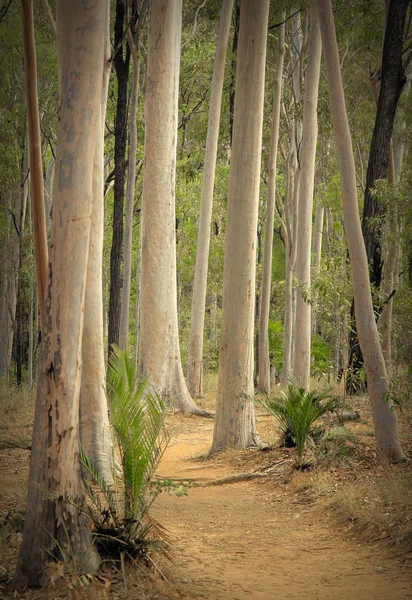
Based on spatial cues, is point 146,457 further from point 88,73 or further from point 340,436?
point 340,436

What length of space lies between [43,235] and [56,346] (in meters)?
1.48

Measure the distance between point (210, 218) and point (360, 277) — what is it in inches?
370

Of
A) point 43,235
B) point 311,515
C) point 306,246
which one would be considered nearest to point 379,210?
point 306,246

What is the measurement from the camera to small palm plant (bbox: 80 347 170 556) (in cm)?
468

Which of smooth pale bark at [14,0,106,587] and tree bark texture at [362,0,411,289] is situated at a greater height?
tree bark texture at [362,0,411,289]

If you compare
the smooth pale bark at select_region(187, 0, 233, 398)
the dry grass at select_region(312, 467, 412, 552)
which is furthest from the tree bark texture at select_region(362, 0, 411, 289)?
the dry grass at select_region(312, 467, 412, 552)

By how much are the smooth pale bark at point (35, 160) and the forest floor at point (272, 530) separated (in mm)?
2090

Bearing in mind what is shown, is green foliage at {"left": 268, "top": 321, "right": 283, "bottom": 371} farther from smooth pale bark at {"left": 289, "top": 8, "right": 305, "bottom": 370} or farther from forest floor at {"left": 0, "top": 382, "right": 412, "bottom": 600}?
forest floor at {"left": 0, "top": 382, "right": 412, "bottom": 600}

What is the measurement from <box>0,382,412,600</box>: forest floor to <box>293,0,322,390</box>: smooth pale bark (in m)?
3.93

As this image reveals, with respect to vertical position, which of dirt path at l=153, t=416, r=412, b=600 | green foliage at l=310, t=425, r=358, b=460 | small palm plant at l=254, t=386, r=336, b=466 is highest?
small palm plant at l=254, t=386, r=336, b=466

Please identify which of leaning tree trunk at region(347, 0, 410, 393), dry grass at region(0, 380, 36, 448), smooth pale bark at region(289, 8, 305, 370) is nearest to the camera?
dry grass at region(0, 380, 36, 448)

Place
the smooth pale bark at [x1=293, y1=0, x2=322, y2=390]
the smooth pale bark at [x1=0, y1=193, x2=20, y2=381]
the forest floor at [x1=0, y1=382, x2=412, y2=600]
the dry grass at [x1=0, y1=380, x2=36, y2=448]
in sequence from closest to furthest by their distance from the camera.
→ 1. the forest floor at [x1=0, y1=382, x2=412, y2=600]
2. the dry grass at [x1=0, y1=380, x2=36, y2=448]
3. the smooth pale bark at [x1=293, y1=0, x2=322, y2=390]
4. the smooth pale bark at [x1=0, y1=193, x2=20, y2=381]

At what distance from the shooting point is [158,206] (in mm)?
12336

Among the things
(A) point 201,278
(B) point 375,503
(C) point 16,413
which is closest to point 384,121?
(A) point 201,278
